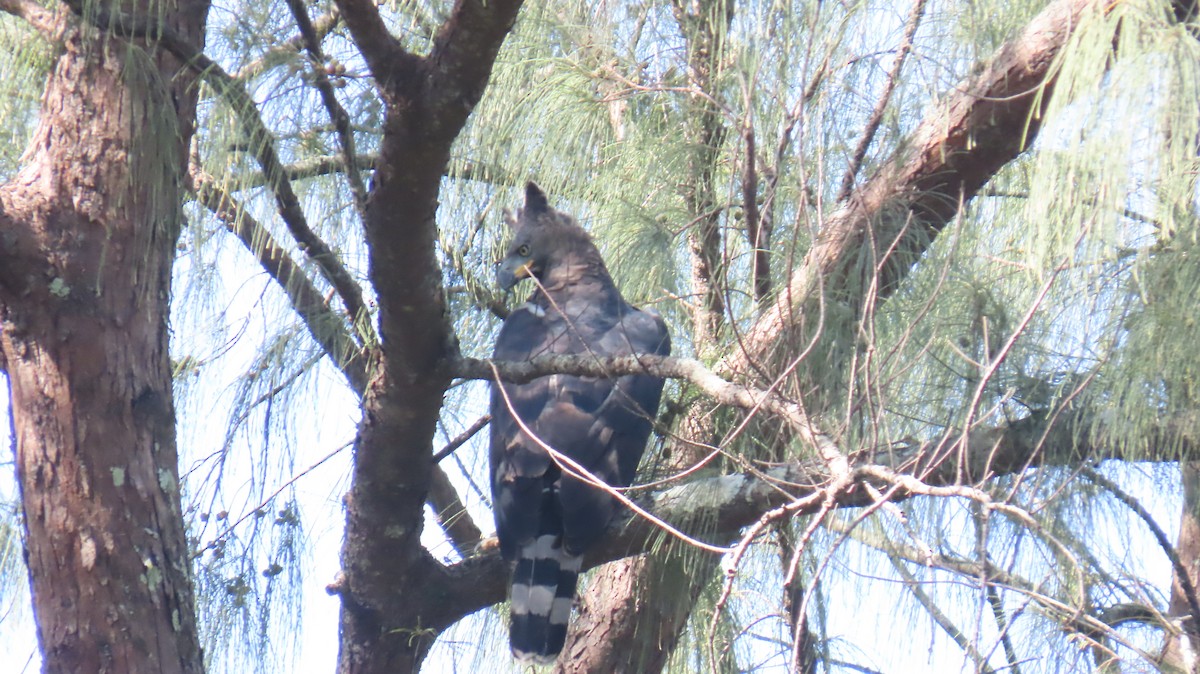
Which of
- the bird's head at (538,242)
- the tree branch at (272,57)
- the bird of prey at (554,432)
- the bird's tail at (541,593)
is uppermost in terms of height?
the bird's head at (538,242)

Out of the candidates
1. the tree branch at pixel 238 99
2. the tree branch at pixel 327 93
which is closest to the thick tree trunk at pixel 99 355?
the tree branch at pixel 238 99

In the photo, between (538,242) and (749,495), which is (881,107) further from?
(538,242)

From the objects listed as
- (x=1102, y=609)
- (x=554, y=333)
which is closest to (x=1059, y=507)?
(x=1102, y=609)

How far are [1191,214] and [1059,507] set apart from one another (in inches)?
24.1

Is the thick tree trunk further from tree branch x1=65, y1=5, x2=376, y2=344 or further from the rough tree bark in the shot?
the rough tree bark

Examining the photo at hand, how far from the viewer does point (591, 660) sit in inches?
122

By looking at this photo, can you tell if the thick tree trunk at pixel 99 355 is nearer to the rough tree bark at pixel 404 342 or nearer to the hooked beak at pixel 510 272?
the rough tree bark at pixel 404 342

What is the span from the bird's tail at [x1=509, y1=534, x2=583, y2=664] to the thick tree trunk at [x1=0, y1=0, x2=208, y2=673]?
856 millimetres

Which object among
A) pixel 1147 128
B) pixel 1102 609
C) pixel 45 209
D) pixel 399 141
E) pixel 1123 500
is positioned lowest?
pixel 1102 609

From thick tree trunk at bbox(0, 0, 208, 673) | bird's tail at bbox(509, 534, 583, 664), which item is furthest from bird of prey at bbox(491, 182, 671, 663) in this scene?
thick tree trunk at bbox(0, 0, 208, 673)

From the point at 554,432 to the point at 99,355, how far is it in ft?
3.90

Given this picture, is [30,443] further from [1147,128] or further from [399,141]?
[1147,128]

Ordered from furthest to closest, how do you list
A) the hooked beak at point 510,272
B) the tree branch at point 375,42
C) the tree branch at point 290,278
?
the hooked beak at point 510,272, the tree branch at point 290,278, the tree branch at point 375,42

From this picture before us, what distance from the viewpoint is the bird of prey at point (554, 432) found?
3.01 metres
